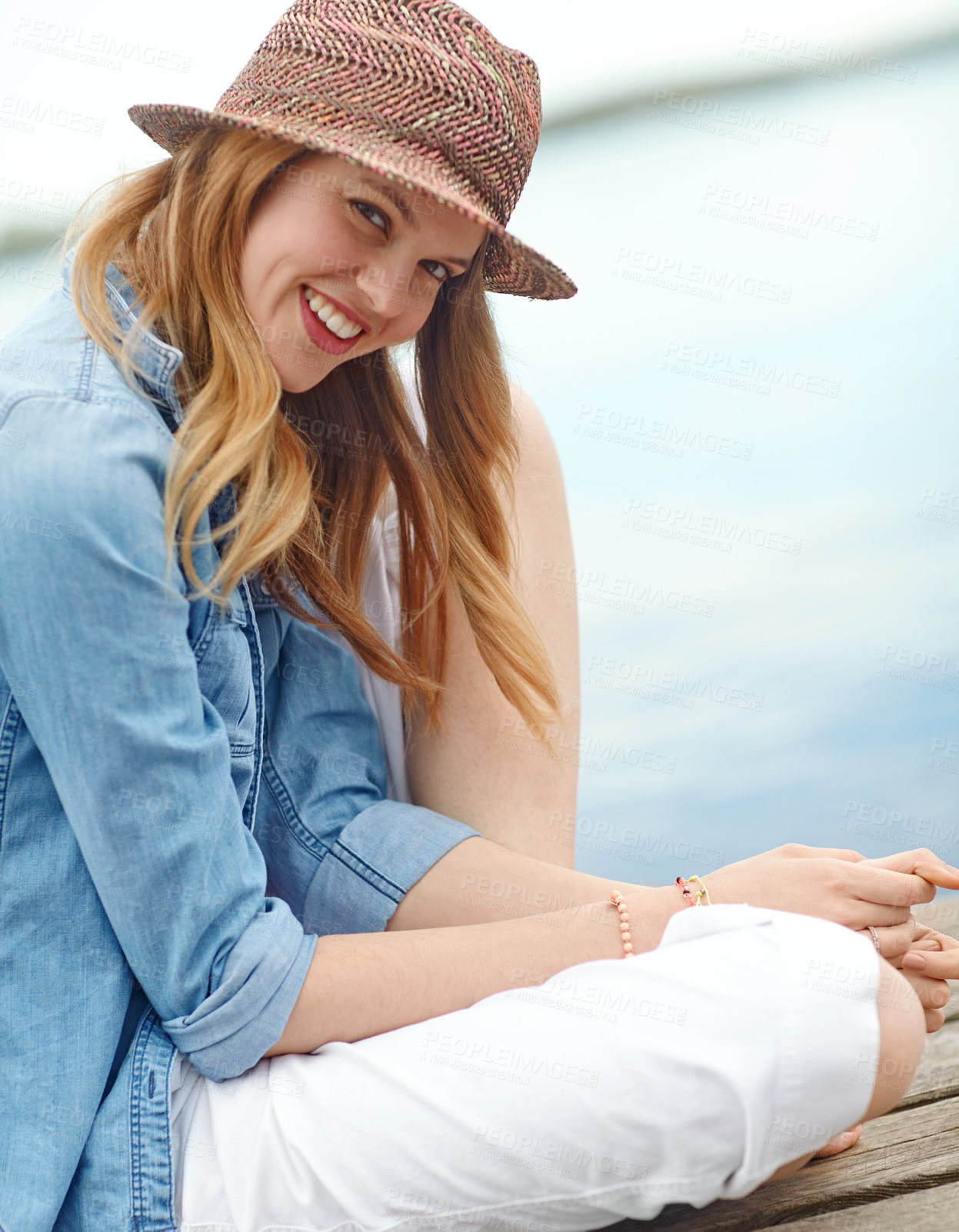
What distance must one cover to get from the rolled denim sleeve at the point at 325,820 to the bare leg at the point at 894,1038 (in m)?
0.56

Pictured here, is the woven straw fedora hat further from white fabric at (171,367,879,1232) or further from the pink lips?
white fabric at (171,367,879,1232)

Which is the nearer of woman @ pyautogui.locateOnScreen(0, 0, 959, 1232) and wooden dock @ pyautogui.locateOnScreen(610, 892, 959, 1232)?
woman @ pyautogui.locateOnScreen(0, 0, 959, 1232)

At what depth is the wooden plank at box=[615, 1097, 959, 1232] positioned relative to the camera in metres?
1.15

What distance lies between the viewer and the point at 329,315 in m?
1.19

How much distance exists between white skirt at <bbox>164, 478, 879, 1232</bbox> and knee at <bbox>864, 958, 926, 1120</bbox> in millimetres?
24

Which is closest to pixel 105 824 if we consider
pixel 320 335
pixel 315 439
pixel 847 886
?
pixel 320 335

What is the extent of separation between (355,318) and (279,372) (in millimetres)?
99

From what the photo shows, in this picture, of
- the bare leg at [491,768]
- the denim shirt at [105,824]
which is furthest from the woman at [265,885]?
the bare leg at [491,768]

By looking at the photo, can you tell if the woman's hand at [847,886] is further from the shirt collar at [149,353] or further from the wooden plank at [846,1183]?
the shirt collar at [149,353]

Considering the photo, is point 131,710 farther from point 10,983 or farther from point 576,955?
point 576,955

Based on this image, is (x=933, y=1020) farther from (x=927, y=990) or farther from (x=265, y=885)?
(x=265, y=885)

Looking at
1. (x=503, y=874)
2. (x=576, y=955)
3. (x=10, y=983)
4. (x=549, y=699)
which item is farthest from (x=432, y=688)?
(x=10, y=983)

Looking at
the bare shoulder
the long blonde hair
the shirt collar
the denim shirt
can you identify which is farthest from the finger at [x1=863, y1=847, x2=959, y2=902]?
the shirt collar

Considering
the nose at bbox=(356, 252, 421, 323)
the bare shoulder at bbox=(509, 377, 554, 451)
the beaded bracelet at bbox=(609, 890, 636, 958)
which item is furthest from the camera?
the bare shoulder at bbox=(509, 377, 554, 451)
